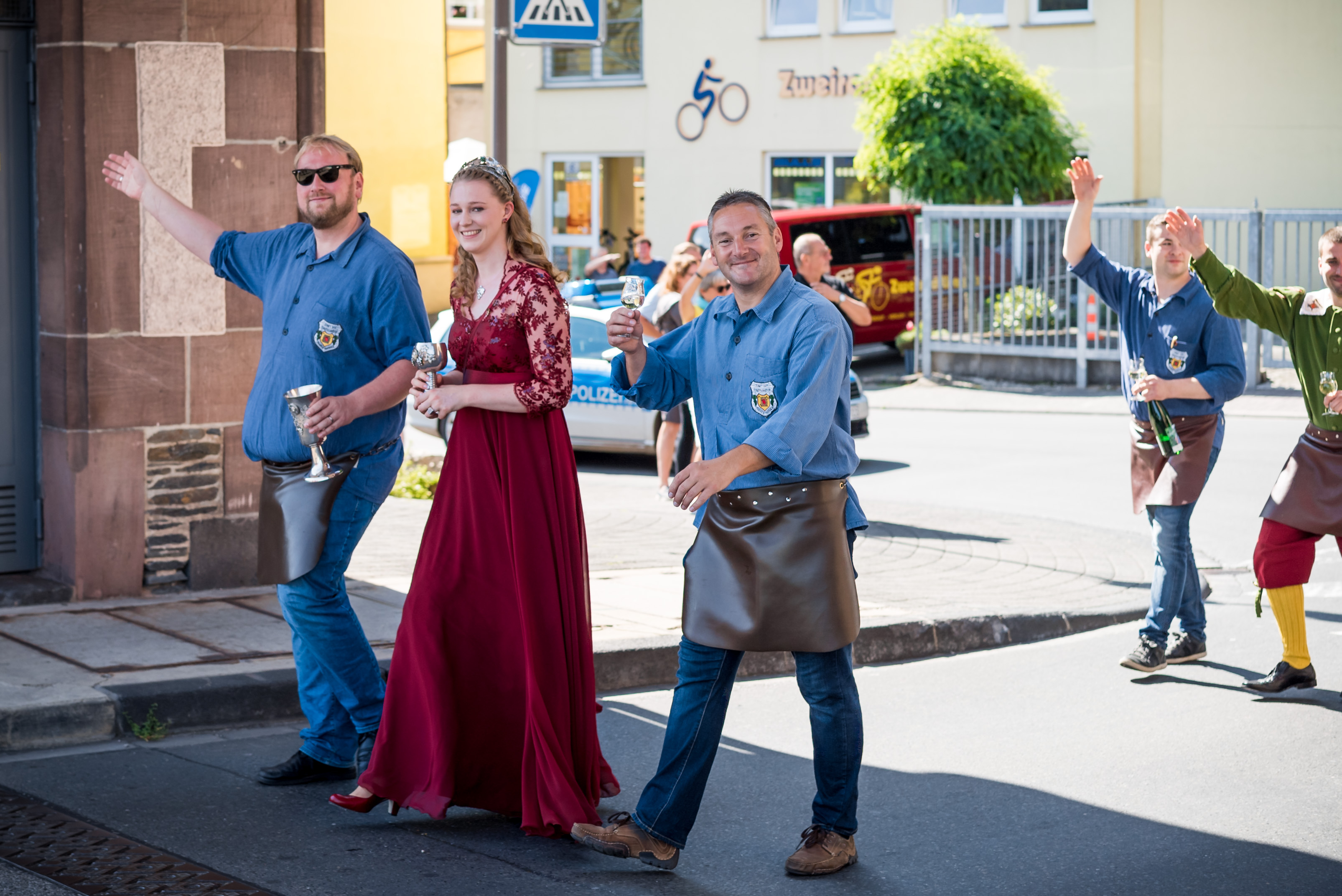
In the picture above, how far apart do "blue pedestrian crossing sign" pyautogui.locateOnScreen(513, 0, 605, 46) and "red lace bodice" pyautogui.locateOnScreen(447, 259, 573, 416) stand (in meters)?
4.16

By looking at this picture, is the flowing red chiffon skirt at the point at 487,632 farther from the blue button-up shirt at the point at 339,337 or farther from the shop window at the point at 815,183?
the shop window at the point at 815,183

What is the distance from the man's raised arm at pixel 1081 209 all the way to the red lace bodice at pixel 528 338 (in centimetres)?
Answer: 261

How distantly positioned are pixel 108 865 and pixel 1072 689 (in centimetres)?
386

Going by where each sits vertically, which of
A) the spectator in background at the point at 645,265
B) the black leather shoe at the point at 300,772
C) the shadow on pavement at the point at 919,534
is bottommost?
the black leather shoe at the point at 300,772

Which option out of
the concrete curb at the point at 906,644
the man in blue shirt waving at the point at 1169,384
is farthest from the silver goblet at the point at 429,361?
the man in blue shirt waving at the point at 1169,384

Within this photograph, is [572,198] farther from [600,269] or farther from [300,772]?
[300,772]

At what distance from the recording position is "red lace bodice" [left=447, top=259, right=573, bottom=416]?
16.0 ft

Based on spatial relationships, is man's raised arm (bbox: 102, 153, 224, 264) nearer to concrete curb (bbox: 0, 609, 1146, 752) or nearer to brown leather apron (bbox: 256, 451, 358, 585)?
brown leather apron (bbox: 256, 451, 358, 585)

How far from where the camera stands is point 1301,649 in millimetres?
6652

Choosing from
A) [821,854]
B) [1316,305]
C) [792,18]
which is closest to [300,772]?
[821,854]

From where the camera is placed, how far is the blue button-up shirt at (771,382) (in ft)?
14.6

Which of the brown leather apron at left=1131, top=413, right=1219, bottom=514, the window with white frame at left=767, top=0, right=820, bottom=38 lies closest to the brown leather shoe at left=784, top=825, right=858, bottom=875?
the brown leather apron at left=1131, top=413, right=1219, bottom=514

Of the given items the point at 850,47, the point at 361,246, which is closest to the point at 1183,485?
the point at 361,246

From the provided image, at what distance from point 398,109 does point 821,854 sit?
14064mm
